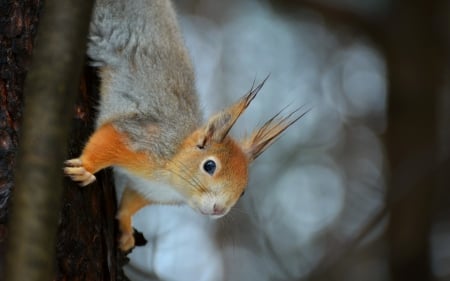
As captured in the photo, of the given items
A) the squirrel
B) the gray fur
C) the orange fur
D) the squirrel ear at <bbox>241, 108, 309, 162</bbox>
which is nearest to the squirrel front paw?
the orange fur

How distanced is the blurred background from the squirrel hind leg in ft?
3.10

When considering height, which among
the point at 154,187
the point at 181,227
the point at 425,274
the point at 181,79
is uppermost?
the point at 181,79

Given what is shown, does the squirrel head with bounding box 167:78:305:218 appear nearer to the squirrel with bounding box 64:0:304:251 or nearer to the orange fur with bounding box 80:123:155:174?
the squirrel with bounding box 64:0:304:251

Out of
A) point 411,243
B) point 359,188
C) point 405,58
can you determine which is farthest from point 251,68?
point 411,243

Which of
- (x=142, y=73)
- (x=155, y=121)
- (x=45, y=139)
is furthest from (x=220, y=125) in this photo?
(x=45, y=139)

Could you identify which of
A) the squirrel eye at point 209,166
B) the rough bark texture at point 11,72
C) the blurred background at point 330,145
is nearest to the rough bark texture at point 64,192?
the rough bark texture at point 11,72

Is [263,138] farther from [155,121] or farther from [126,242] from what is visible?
[126,242]

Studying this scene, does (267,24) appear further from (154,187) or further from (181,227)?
(154,187)

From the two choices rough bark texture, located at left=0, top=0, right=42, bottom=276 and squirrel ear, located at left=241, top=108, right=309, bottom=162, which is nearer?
rough bark texture, located at left=0, top=0, right=42, bottom=276

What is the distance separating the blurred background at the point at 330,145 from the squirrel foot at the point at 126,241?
1036 mm

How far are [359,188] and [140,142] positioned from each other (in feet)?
13.0

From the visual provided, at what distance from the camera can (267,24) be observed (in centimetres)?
643

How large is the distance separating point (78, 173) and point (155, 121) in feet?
1.79

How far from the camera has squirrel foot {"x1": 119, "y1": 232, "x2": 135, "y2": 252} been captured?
2733 mm
